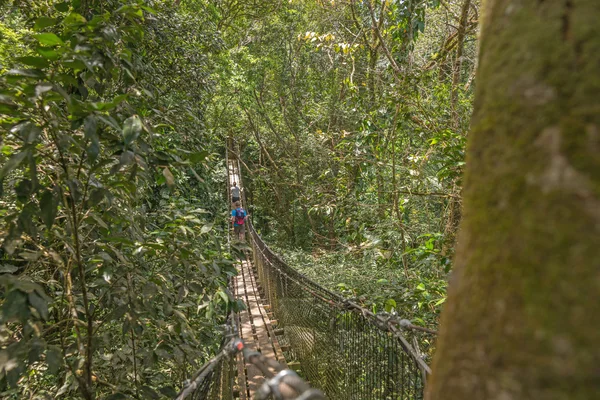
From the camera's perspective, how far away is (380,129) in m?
4.30

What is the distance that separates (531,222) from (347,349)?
215 cm

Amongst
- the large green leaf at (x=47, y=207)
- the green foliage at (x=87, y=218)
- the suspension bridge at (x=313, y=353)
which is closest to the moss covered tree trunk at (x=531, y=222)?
the suspension bridge at (x=313, y=353)

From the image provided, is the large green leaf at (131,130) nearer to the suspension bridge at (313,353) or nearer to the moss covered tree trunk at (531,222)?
the suspension bridge at (313,353)

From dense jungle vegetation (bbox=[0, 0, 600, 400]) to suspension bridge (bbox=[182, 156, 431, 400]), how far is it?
0.76ft

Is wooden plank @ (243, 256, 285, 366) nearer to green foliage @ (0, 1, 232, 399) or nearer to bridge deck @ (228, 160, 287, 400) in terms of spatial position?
bridge deck @ (228, 160, 287, 400)

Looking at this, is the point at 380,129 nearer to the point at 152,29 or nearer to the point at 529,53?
the point at 152,29

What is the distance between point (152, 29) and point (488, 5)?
9.35ft

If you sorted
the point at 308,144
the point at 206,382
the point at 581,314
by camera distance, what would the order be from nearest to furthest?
the point at 581,314 → the point at 206,382 → the point at 308,144

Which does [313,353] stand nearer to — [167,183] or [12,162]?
[167,183]

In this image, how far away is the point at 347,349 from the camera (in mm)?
2354

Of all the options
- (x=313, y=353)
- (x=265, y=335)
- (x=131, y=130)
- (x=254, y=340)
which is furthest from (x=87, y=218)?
(x=265, y=335)

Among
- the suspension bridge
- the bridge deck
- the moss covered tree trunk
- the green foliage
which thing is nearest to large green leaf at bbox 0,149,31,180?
the green foliage

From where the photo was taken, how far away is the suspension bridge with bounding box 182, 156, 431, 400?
121 centimetres

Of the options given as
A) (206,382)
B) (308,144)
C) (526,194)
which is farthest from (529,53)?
(308,144)
